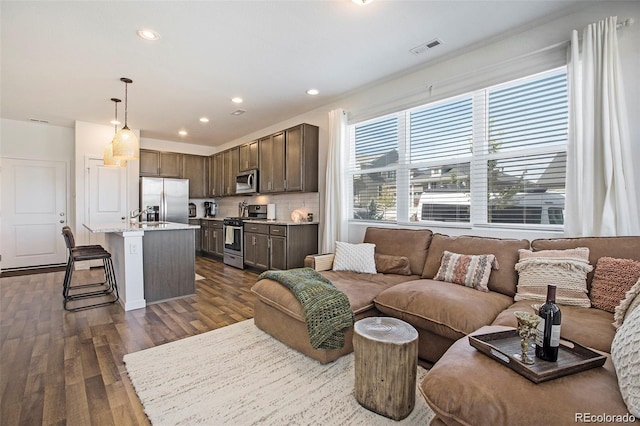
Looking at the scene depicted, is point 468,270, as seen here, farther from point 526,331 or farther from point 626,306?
point 526,331

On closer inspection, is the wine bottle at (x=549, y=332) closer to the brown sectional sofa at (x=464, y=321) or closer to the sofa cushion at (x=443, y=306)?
the brown sectional sofa at (x=464, y=321)

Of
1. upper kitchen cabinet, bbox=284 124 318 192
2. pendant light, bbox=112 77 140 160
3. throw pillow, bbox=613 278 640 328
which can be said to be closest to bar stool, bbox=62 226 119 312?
pendant light, bbox=112 77 140 160

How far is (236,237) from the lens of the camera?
559 centimetres

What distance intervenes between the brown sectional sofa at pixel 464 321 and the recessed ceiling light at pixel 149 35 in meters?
2.44

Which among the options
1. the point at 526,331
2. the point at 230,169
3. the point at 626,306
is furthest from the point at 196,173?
the point at 626,306

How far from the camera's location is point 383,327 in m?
1.82

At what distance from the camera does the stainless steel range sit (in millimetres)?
5473

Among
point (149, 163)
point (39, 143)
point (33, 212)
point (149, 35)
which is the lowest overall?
point (33, 212)

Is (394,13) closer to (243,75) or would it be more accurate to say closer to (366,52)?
(366,52)

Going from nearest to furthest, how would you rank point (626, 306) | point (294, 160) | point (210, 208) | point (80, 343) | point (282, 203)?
point (626, 306)
point (80, 343)
point (294, 160)
point (282, 203)
point (210, 208)

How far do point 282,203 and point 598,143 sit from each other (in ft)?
14.6

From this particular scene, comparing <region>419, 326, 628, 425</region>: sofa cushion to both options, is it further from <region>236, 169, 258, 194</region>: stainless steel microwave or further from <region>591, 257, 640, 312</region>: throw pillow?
<region>236, 169, 258, 194</region>: stainless steel microwave

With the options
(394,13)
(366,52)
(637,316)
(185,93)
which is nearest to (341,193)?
(366,52)

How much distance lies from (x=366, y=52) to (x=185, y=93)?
2.56 m
